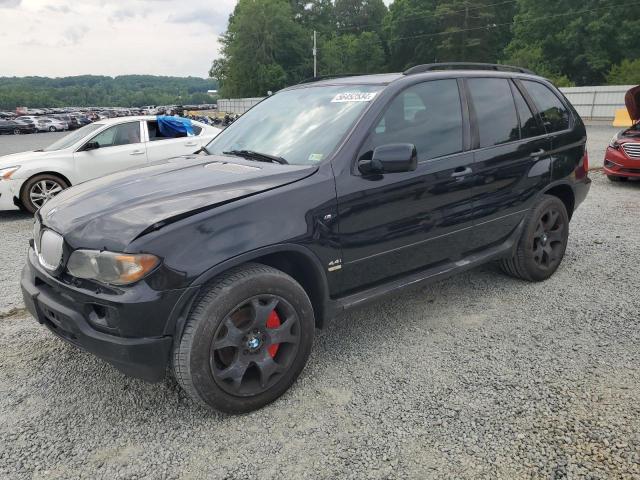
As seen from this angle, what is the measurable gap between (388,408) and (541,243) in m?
2.46

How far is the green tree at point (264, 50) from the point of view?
243ft

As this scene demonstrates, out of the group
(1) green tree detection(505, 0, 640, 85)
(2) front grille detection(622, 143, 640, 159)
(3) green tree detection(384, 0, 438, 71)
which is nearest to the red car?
(2) front grille detection(622, 143, 640, 159)

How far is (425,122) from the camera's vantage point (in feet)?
11.2

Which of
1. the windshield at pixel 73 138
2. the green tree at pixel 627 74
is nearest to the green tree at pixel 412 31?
the green tree at pixel 627 74

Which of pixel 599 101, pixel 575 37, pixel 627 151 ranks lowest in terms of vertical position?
pixel 627 151

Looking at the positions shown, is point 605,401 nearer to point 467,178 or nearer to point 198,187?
point 467,178

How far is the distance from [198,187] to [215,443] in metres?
1.34

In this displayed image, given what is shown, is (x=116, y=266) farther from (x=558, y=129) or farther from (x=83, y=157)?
(x=83, y=157)

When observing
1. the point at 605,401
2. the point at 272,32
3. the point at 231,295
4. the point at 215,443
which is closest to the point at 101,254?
the point at 231,295

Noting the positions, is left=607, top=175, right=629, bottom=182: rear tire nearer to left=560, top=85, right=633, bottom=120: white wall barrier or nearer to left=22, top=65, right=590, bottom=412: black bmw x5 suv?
left=22, top=65, right=590, bottom=412: black bmw x5 suv

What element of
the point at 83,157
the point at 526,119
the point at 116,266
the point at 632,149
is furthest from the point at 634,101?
the point at 116,266

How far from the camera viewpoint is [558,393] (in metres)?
2.80

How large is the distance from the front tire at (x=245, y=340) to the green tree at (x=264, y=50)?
241ft

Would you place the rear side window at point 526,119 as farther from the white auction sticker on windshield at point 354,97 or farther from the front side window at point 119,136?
the front side window at point 119,136
